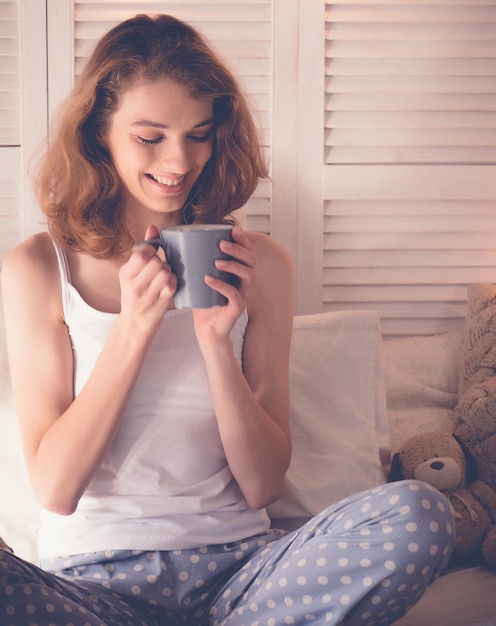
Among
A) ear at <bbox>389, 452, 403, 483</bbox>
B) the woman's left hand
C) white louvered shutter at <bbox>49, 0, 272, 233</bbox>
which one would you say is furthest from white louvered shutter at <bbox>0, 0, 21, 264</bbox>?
ear at <bbox>389, 452, 403, 483</bbox>

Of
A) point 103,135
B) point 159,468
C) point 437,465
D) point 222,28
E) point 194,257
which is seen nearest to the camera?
point 194,257

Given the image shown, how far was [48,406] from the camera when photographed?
3.90ft

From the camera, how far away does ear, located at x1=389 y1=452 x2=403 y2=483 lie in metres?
1.53

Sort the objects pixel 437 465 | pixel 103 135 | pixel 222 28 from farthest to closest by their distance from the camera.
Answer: pixel 222 28
pixel 437 465
pixel 103 135

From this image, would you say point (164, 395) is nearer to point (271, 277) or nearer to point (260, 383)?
point (260, 383)

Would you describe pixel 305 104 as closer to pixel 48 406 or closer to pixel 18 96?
pixel 18 96

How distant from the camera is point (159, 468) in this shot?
1180 mm

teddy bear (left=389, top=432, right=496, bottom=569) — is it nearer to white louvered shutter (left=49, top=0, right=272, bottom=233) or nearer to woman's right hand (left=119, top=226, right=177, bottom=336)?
woman's right hand (left=119, top=226, right=177, bottom=336)

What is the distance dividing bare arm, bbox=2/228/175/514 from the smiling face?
0.61ft

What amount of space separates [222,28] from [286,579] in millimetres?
1200

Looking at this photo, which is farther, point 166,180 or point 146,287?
point 166,180

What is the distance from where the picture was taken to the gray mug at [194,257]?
3.20ft

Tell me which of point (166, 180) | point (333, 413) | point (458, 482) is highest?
point (166, 180)

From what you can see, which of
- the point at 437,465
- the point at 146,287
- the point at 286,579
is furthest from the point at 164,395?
the point at 437,465
